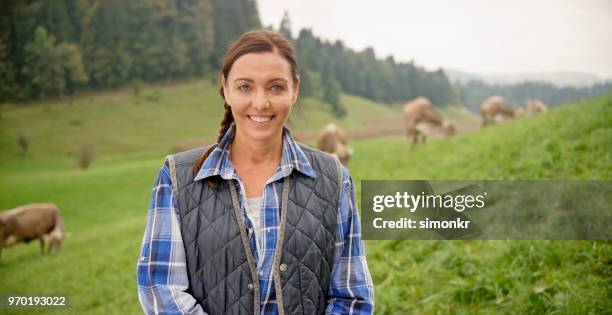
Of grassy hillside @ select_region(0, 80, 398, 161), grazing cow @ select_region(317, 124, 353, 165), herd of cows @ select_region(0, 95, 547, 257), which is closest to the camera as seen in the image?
herd of cows @ select_region(0, 95, 547, 257)

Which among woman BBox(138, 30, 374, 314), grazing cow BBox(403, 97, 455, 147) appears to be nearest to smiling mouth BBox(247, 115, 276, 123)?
woman BBox(138, 30, 374, 314)

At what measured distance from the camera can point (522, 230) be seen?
13.0ft

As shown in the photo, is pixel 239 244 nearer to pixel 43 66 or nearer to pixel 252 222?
pixel 252 222

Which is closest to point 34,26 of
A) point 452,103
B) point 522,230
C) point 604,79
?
point 522,230

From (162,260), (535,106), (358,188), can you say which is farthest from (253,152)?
(535,106)

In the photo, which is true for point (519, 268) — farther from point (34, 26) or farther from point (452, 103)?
point (452, 103)

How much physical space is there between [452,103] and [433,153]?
12209 mm

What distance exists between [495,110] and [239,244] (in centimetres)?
1636

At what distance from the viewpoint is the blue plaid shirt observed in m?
1.52

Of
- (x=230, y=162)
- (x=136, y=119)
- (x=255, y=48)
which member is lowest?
(x=230, y=162)

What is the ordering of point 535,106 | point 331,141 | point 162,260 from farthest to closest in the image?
point 535,106 → point 331,141 → point 162,260

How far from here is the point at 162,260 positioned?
151cm

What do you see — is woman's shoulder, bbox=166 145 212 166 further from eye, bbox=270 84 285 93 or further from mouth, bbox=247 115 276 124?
eye, bbox=270 84 285 93

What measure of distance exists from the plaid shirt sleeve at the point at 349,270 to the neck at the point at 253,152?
0.31m
